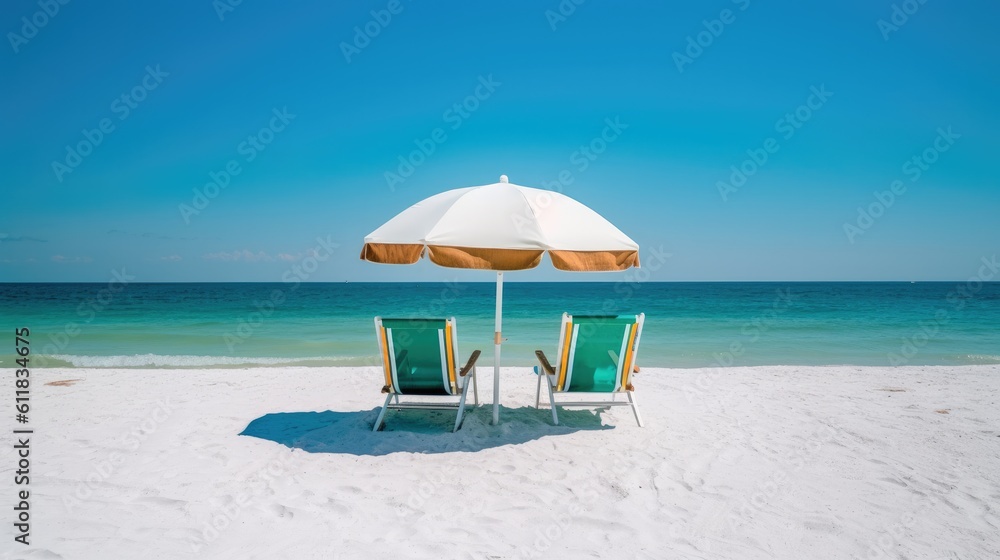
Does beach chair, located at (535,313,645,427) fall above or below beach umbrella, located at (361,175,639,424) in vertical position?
below

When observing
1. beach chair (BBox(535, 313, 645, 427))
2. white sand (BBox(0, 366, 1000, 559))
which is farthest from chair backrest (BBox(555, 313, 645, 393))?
white sand (BBox(0, 366, 1000, 559))

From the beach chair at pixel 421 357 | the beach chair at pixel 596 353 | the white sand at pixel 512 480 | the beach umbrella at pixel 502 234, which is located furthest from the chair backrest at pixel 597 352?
the beach chair at pixel 421 357

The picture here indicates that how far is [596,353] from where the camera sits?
185 inches

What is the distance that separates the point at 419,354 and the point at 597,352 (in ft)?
5.13

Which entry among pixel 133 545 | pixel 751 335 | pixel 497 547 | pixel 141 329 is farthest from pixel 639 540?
pixel 141 329

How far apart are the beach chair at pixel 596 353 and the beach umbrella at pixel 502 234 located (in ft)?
2.11

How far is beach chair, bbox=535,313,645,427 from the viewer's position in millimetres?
4602

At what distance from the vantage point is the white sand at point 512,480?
2.78m

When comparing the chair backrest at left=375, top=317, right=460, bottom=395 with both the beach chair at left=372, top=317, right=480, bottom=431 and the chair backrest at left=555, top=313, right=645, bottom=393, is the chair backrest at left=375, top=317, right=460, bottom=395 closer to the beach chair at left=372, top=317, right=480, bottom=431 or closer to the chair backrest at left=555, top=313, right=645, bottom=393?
the beach chair at left=372, top=317, right=480, bottom=431

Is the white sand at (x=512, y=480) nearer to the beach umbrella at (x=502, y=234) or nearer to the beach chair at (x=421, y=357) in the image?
the beach chair at (x=421, y=357)

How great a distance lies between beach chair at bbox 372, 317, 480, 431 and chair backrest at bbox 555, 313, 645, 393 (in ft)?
2.99

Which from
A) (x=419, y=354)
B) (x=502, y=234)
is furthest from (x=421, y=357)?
(x=502, y=234)

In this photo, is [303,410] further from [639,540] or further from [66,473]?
[639,540]

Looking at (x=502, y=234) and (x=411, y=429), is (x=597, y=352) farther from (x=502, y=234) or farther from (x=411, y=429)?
(x=411, y=429)
